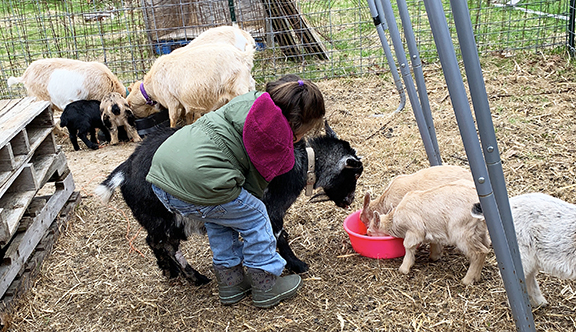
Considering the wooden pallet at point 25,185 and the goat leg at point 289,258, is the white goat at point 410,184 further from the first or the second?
the wooden pallet at point 25,185

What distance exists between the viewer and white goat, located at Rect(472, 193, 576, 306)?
104 inches

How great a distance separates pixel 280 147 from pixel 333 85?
5.66 meters

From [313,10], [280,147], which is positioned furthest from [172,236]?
[313,10]

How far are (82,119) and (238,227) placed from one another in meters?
4.90

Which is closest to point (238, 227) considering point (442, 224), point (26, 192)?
point (442, 224)

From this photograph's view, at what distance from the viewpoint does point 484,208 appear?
2.23 m

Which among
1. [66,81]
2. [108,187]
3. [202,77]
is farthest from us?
[66,81]

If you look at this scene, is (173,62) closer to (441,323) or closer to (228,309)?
(228,309)

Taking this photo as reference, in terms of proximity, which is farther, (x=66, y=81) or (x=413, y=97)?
(x=66, y=81)

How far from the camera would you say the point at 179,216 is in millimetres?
3422

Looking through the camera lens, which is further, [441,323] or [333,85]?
[333,85]

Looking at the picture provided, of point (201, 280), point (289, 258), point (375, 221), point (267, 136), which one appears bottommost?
point (201, 280)

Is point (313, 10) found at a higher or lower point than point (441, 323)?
higher

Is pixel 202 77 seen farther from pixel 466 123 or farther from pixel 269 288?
pixel 466 123
